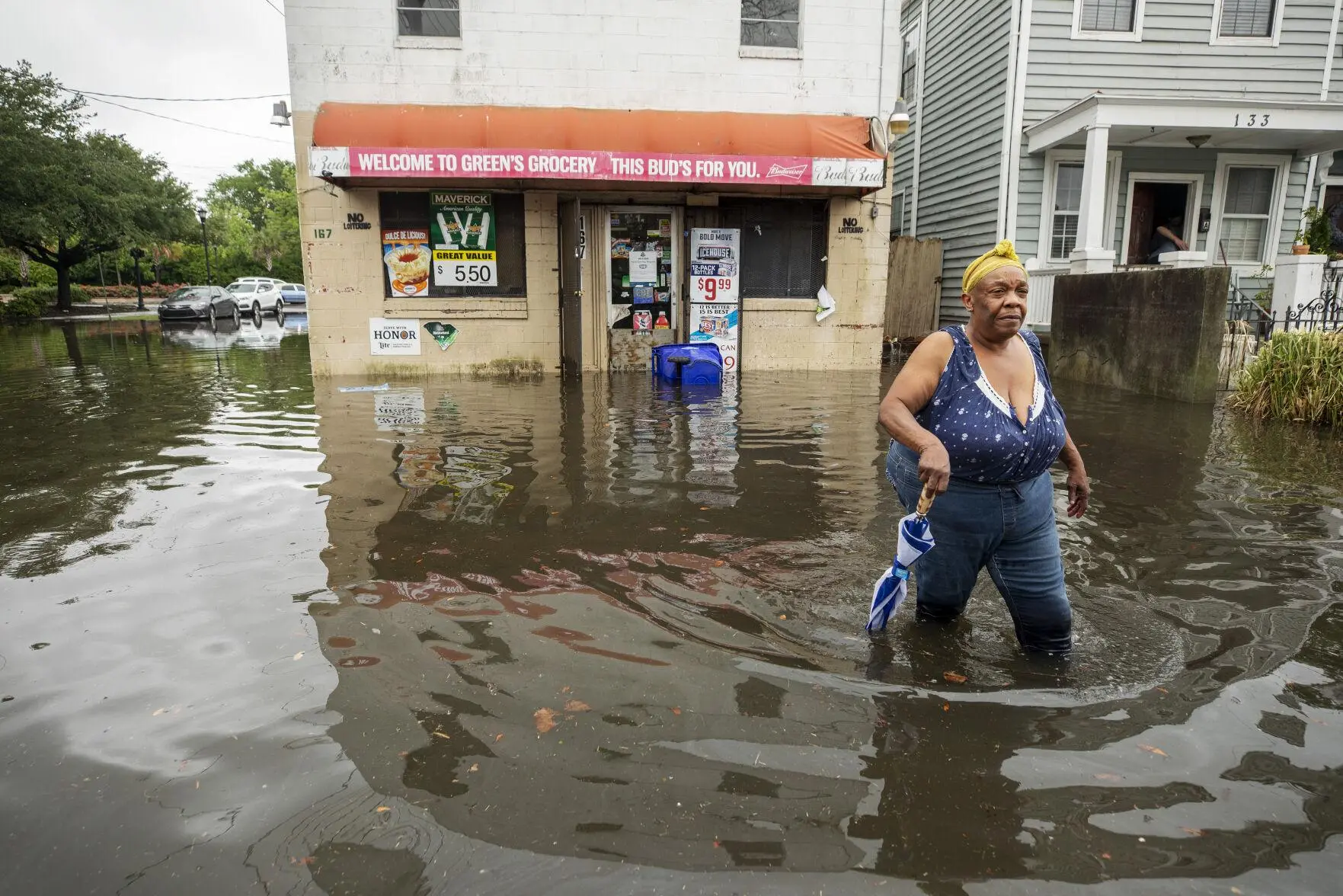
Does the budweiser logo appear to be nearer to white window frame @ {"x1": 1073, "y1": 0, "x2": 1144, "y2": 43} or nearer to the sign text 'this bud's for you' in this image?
the sign text 'this bud's for you'

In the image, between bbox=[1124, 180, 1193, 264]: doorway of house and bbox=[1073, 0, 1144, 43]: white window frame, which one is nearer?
A: bbox=[1073, 0, 1144, 43]: white window frame

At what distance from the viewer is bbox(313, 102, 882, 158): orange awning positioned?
11.7 meters

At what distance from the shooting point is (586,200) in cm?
1318

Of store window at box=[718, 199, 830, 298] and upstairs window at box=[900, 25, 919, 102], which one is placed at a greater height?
upstairs window at box=[900, 25, 919, 102]

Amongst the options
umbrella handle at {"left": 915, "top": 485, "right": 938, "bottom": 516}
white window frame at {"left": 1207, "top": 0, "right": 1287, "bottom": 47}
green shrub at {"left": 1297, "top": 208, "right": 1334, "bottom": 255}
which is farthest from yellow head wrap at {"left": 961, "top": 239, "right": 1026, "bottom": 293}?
white window frame at {"left": 1207, "top": 0, "right": 1287, "bottom": 47}

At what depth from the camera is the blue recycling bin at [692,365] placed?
1225 centimetres

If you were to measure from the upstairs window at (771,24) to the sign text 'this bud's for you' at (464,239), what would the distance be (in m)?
4.68

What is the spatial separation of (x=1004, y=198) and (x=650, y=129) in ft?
22.7

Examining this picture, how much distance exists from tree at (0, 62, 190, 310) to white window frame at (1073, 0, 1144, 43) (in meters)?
33.3

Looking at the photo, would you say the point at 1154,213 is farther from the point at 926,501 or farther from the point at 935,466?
the point at 935,466

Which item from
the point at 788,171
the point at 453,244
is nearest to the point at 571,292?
the point at 453,244

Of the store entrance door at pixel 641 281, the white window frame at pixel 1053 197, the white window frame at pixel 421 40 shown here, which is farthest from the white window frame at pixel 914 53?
the white window frame at pixel 421 40

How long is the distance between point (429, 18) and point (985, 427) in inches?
474

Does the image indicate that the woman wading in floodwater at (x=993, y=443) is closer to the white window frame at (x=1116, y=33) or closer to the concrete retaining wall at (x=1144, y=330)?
the concrete retaining wall at (x=1144, y=330)
